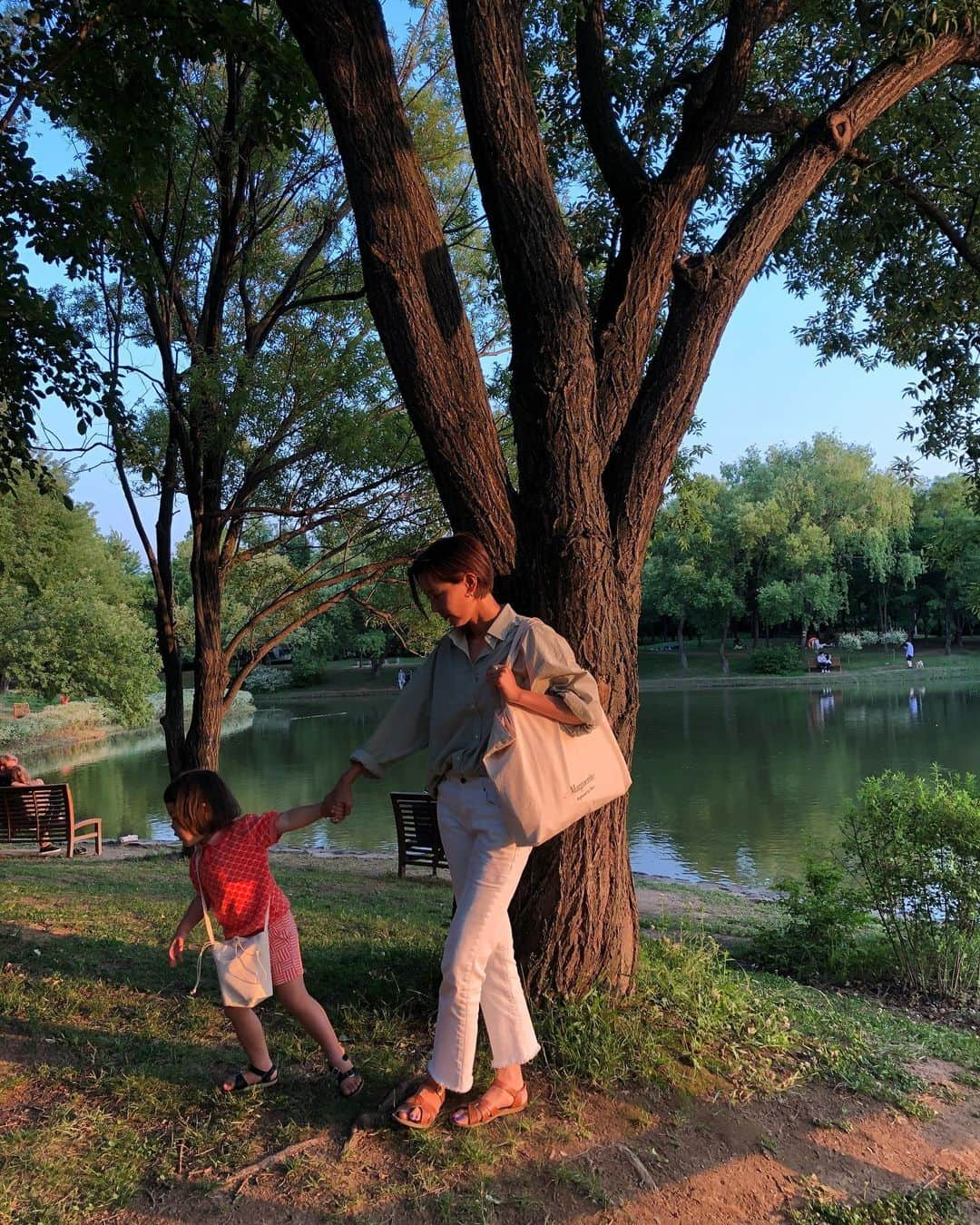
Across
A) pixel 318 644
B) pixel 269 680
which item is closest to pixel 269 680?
pixel 269 680

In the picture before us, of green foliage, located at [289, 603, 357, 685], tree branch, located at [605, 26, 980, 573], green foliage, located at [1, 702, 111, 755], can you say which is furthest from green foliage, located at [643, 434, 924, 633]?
tree branch, located at [605, 26, 980, 573]

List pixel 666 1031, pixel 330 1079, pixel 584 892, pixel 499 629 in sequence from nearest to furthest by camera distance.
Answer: pixel 499 629 → pixel 330 1079 → pixel 666 1031 → pixel 584 892

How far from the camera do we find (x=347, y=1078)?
2.80m

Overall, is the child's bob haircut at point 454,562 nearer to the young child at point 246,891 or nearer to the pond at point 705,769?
the young child at point 246,891

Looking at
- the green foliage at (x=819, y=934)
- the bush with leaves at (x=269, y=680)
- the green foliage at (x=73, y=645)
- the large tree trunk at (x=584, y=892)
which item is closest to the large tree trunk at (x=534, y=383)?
the large tree trunk at (x=584, y=892)

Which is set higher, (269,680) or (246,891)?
(246,891)

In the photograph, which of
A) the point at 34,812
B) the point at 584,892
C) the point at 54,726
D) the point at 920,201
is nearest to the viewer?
the point at 584,892

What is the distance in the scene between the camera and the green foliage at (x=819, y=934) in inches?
211

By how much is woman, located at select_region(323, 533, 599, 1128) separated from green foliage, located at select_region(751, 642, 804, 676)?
3956 centimetres

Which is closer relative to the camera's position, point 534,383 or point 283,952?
point 283,952

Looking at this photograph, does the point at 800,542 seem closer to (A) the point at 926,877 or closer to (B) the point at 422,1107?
(A) the point at 926,877

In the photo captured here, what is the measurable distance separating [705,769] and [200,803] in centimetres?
1688

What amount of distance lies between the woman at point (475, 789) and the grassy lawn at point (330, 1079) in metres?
0.19

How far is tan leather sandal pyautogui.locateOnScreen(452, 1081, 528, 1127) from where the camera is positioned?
264 centimetres
